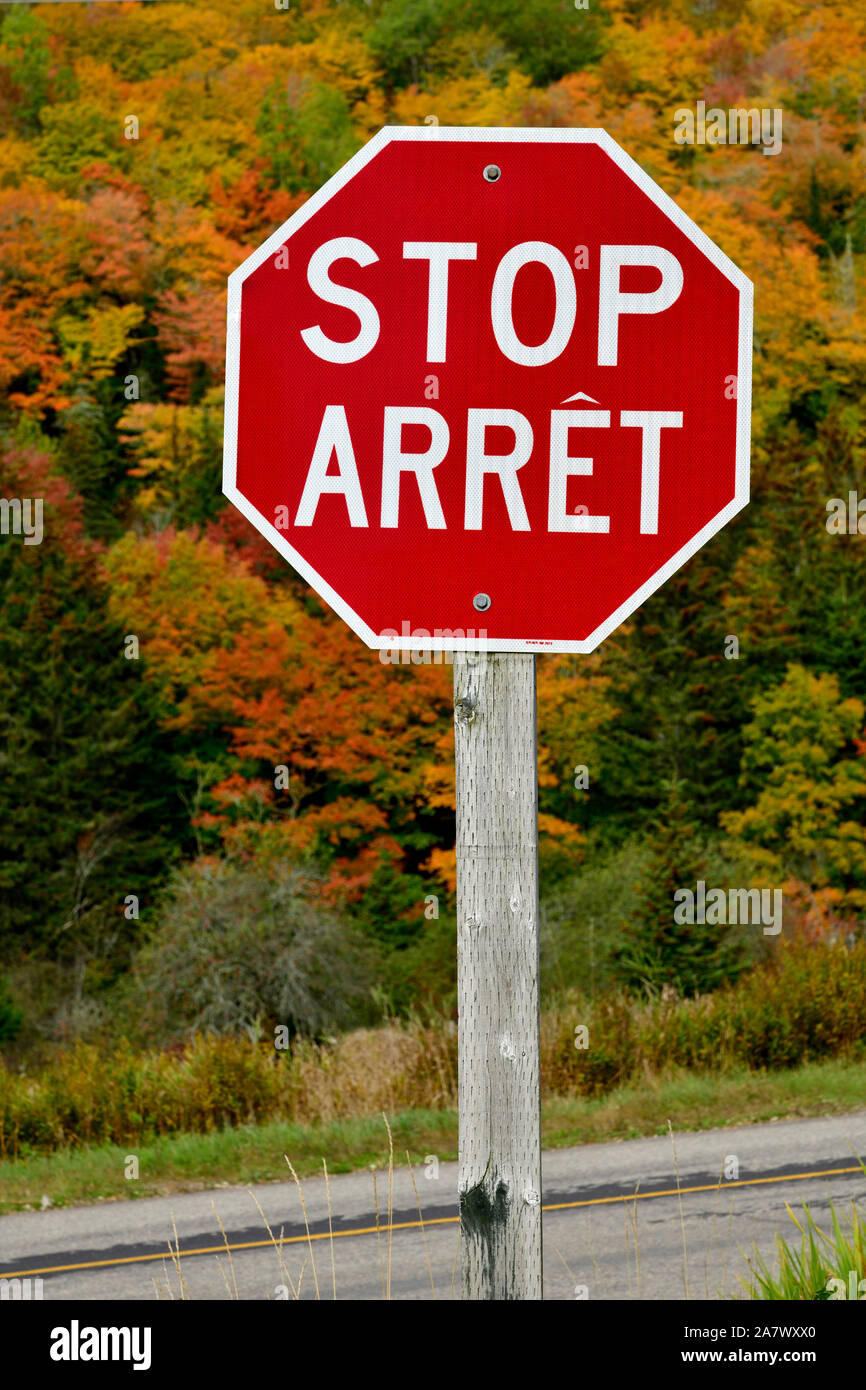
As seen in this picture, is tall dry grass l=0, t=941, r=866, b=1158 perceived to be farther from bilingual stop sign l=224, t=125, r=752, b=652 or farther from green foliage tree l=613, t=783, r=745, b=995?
bilingual stop sign l=224, t=125, r=752, b=652

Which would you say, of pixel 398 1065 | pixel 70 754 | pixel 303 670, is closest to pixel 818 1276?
pixel 398 1065

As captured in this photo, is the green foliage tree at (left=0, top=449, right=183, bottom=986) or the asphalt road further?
the green foliage tree at (left=0, top=449, right=183, bottom=986)

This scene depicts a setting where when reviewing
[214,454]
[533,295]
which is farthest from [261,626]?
[533,295]

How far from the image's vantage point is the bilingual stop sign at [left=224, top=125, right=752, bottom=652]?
221 centimetres

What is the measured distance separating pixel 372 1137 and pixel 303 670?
19183 millimetres

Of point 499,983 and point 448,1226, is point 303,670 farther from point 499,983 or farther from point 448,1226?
point 499,983

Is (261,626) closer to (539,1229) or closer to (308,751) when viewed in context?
(308,751)

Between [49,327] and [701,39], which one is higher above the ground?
[701,39]

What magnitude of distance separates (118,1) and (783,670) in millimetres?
37195

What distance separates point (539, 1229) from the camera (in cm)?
227

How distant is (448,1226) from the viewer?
26.0 ft

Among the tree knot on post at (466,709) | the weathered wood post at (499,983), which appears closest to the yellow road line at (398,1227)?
the weathered wood post at (499,983)

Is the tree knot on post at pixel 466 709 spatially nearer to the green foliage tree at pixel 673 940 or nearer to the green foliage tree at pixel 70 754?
the green foliage tree at pixel 673 940

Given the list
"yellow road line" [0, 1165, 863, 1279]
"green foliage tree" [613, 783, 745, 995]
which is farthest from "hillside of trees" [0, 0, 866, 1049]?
"yellow road line" [0, 1165, 863, 1279]
